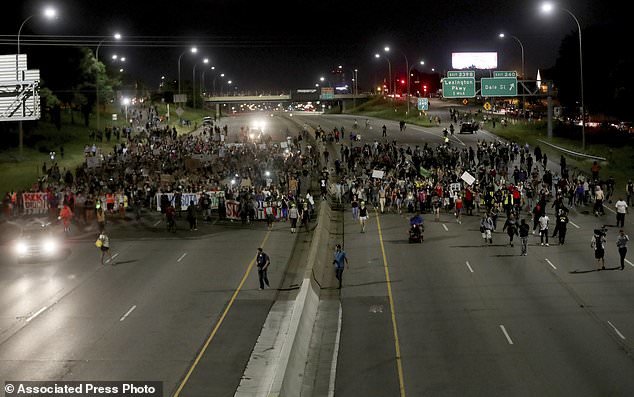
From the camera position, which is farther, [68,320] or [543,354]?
[68,320]

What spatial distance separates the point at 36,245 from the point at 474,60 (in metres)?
62.7

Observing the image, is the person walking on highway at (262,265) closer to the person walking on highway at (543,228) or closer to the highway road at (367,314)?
the highway road at (367,314)

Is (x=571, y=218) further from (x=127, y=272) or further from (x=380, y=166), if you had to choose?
(x=127, y=272)

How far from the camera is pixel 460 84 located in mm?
66562

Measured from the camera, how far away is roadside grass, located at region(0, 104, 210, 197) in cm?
5434

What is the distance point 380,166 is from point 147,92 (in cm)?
12003

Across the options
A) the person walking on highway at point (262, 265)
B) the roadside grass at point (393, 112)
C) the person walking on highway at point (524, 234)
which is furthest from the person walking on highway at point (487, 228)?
the roadside grass at point (393, 112)

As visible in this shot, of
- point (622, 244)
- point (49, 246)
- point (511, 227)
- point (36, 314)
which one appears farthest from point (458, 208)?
point (36, 314)

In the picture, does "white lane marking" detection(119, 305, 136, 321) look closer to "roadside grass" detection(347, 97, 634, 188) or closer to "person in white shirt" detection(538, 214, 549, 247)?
"person in white shirt" detection(538, 214, 549, 247)

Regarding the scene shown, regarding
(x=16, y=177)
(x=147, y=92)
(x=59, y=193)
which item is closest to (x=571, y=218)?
(x=59, y=193)

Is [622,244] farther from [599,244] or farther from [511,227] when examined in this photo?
[511,227]

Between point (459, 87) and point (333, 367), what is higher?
point (459, 87)

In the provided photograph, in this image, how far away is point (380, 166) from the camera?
51438 mm

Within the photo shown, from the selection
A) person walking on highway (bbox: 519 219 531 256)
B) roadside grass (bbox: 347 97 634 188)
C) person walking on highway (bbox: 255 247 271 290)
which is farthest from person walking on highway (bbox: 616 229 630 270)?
roadside grass (bbox: 347 97 634 188)
